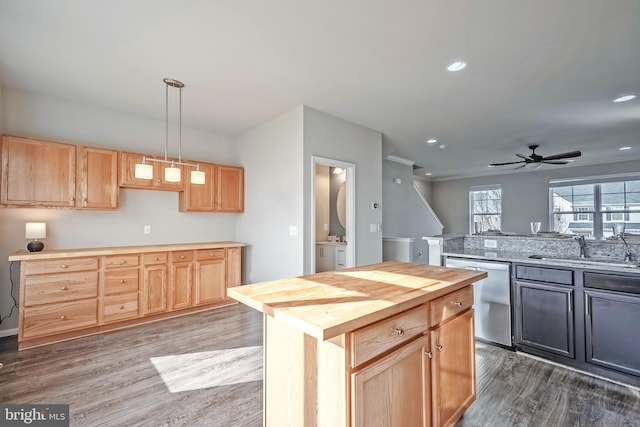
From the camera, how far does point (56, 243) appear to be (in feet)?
11.6

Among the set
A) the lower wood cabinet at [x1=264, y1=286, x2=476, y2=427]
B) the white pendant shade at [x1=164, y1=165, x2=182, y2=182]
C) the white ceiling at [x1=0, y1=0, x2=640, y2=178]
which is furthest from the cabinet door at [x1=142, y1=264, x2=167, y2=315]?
the lower wood cabinet at [x1=264, y1=286, x2=476, y2=427]

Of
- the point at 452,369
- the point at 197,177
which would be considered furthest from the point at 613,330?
the point at 197,177

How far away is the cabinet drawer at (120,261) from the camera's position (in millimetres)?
3379

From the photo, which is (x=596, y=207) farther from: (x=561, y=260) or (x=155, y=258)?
(x=155, y=258)

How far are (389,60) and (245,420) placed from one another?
3081 mm

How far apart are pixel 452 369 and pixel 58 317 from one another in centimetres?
380

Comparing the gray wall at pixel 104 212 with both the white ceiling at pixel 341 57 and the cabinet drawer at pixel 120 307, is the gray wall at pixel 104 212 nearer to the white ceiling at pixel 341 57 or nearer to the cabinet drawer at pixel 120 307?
the white ceiling at pixel 341 57

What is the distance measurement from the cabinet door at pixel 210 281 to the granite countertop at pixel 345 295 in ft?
9.04

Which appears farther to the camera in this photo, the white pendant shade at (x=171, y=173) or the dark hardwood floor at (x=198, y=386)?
the white pendant shade at (x=171, y=173)

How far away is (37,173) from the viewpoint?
3.19 m

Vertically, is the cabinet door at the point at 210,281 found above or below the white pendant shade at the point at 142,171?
below

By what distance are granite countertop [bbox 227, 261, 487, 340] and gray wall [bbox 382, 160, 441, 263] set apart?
14.0ft

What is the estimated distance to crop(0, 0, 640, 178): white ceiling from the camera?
2062 mm

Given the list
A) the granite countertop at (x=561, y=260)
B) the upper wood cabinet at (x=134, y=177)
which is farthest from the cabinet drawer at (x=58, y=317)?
the granite countertop at (x=561, y=260)
